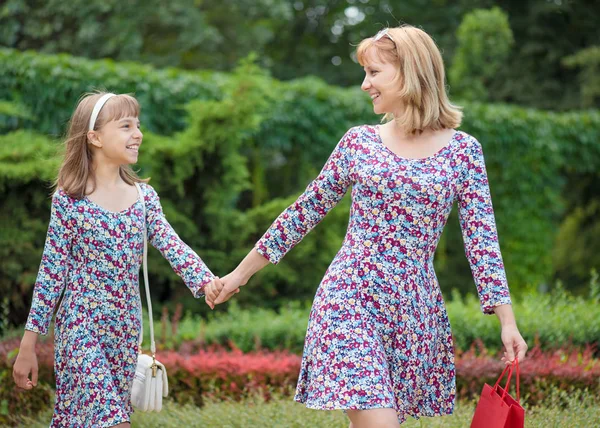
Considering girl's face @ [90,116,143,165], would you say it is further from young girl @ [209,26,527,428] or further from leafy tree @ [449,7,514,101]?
leafy tree @ [449,7,514,101]

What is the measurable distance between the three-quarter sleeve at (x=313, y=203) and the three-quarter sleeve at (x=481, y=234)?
44 centimetres

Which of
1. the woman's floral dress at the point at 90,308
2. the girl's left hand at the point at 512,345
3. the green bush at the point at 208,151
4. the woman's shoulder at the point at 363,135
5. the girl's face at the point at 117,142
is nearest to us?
the girl's left hand at the point at 512,345

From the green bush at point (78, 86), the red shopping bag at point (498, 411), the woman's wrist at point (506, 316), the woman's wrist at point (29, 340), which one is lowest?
the red shopping bag at point (498, 411)

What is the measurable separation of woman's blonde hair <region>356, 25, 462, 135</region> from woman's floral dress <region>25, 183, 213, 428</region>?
126cm

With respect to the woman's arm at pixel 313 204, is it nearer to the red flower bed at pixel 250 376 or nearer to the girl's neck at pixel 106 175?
the girl's neck at pixel 106 175

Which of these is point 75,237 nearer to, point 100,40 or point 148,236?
point 148,236

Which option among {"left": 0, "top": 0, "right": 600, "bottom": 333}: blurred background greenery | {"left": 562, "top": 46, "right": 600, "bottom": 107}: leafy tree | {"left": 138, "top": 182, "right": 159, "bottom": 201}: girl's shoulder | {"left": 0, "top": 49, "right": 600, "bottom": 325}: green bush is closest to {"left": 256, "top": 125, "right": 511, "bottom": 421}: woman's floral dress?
{"left": 138, "top": 182, "right": 159, "bottom": 201}: girl's shoulder

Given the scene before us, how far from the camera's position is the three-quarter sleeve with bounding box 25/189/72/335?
11.1 feet

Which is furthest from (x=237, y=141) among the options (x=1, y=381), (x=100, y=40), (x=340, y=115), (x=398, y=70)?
(x=100, y=40)

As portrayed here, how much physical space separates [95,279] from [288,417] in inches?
58.2

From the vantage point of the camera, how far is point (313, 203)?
3.18 metres

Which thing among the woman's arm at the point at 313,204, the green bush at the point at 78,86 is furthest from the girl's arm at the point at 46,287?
the green bush at the point at 78,86

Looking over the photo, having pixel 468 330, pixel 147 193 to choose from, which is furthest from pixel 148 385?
pixel 468 330

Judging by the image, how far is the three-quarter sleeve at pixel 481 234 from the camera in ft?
9.90
